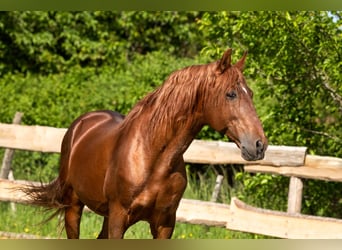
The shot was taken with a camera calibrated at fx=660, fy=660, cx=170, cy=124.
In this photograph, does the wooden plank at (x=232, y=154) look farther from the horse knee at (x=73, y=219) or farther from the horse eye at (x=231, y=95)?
the horse eye at (x=231, y=95)

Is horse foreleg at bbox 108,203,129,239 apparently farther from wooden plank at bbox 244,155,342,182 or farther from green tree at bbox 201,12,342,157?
green tree at bbox 201,12,342,157

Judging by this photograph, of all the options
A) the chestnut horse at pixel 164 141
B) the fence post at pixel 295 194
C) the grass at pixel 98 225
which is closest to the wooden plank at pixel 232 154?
the fence post at pixel 295 194

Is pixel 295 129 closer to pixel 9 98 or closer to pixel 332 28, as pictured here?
pixel 332 28

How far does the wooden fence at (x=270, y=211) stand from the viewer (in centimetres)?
517

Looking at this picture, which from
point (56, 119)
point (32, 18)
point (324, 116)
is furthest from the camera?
point (32, 18)

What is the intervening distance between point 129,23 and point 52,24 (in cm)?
127

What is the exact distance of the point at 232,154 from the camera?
5.64m

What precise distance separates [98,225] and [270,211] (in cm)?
181

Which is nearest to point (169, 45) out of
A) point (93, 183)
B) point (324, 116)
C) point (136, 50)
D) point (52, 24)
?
point (136, 50)

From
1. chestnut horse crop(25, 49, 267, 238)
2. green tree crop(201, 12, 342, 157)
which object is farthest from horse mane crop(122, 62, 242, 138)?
green tree crop(201, 12, 342, 157)

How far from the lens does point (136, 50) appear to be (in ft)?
38.5

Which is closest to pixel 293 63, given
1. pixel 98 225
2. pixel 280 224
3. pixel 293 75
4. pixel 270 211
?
pixel 293 75

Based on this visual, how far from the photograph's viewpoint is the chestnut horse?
270 cm

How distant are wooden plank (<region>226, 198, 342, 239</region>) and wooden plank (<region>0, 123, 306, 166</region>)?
1.34ft
